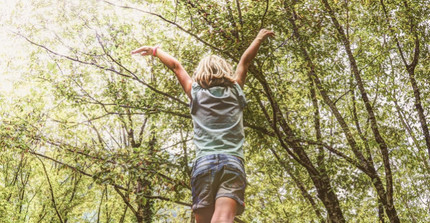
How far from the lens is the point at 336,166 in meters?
7.44

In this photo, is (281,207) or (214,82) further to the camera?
(281,207)

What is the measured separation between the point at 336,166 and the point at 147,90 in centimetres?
424

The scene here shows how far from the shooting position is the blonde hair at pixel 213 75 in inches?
108

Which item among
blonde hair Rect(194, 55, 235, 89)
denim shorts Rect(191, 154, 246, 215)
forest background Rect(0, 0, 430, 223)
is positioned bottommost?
denim shorts Rect(191, 154, 246, 215)

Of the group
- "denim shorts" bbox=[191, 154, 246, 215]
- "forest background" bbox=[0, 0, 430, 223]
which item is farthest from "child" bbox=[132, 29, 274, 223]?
"forest background" bbox=[0, 0, 430, 223]

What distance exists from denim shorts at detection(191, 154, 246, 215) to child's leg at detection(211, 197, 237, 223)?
0.04 metres

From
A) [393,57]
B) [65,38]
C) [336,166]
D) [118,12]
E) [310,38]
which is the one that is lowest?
[336,166]

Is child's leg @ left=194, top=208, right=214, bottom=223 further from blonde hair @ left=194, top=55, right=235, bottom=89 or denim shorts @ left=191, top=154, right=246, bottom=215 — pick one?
blonde hair @ left=194, top=55, right=235, bottom=89

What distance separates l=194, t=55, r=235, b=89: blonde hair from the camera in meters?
2.74

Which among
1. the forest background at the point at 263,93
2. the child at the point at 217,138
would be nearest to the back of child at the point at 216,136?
the child at the point at 217,138

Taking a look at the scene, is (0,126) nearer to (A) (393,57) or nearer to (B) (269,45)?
(B) (269,45)

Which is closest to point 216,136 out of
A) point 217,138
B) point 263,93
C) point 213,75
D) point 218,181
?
point 217,138

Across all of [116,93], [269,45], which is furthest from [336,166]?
[116,93]

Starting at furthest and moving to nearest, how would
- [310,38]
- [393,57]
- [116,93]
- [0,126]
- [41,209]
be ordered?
[41,209]
[393,57]
[116,93]
[0,126]
[310,38]
